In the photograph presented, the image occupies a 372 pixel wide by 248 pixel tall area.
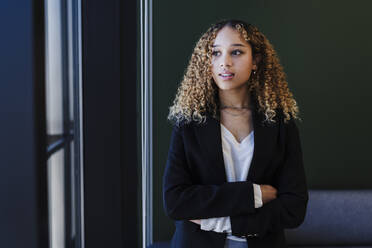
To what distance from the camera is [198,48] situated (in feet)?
Result: 3.46

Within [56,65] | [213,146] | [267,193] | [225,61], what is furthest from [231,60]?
[56,65]

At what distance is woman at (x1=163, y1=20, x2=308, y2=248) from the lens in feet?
3.20

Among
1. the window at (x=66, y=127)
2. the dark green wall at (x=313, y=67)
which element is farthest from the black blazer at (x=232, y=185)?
the dark green wall at (x=313, y=67)

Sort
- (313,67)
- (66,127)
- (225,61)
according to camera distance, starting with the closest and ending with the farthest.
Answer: (225,61) < (66,127) < (313,67)

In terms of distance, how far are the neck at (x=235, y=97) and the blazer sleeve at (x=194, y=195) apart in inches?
6.2

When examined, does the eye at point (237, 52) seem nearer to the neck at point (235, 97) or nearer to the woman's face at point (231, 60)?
the woman's face at point (231, 60)

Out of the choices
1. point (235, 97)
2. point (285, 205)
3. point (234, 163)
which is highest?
point (235, 97)

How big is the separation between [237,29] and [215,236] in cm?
57

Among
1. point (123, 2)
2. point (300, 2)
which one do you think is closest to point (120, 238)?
point (123, 2)

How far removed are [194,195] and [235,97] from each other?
30 cm

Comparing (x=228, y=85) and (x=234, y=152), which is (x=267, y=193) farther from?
(x=228, y=85)

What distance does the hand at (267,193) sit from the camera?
1.01 meters

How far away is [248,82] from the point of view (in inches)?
41.9

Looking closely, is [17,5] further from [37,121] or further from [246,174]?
[246,174]
